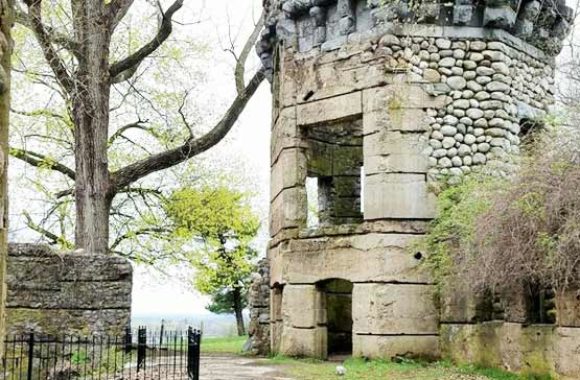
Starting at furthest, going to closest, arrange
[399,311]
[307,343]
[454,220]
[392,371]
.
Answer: [307,343]
[399,311]
[454,220]
[392,371]

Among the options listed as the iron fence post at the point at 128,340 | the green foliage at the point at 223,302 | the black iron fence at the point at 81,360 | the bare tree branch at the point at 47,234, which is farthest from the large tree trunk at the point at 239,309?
the black iron fence at the point at 81,360

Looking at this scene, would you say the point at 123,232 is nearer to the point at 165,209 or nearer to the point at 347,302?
the point at 165,209

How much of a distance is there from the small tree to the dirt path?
29.2 feet

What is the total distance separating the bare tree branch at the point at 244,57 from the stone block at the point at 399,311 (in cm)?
803

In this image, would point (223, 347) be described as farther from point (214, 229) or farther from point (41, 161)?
point (41, 161)

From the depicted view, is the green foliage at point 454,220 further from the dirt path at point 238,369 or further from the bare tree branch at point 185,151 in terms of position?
the bare tree branch at point 185,151

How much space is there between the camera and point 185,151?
18.9 m

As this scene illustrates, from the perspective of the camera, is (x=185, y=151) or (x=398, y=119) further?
(x=185, y=151)

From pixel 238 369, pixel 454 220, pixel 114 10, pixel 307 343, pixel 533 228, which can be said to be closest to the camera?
pixel 533 228

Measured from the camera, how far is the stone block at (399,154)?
13.5 meters

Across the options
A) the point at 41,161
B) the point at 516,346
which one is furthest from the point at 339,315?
the point at 41,161

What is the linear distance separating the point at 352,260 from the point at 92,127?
23.4 feet

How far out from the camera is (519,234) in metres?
9.83

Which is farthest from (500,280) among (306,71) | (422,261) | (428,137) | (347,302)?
(347,302)
